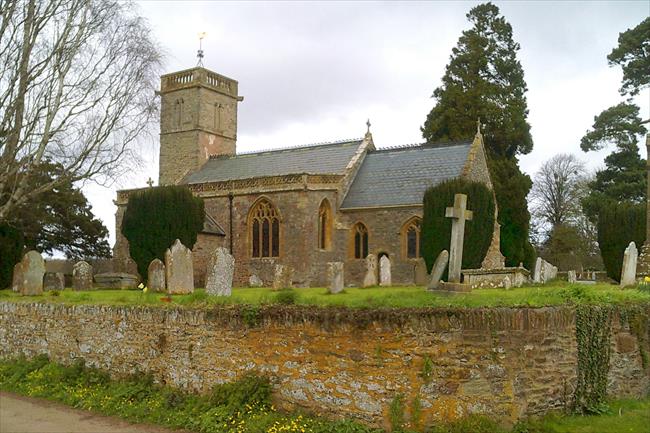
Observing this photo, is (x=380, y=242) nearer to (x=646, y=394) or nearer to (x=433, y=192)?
(x=433, y=192)

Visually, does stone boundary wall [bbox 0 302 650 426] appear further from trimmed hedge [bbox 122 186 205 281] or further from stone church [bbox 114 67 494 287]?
stone church [bbox 114 67 494 287]

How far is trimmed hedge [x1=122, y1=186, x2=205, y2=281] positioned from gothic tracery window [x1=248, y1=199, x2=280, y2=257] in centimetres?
269

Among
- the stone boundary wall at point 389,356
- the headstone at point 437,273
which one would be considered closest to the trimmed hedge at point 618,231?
the stone boundary wall at point 389,356

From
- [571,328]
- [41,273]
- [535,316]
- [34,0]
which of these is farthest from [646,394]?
[34,0]

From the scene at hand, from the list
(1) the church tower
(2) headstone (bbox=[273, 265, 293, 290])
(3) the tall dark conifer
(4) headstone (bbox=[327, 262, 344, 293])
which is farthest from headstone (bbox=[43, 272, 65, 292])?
(3) the tall dark conifer

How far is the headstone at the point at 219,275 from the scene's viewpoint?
11.9m

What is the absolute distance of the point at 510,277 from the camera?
620 inches

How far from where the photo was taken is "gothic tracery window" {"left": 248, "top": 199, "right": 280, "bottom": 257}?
84.6ft

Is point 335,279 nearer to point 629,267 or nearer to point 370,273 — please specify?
point 370,273

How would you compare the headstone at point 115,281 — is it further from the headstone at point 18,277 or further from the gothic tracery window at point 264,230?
the headstone at point 18,277

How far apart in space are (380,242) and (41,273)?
42.7 ft

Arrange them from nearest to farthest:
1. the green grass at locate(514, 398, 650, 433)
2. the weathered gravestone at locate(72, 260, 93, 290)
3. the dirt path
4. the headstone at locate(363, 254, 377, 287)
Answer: the green grass at locate(514, 398, 650, 433)
the dirt path
the weathered gravestone at locate(72, 260, 93, 290)
the headstone at locate(363, 254, 377, 287)

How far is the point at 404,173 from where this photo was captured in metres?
26.0

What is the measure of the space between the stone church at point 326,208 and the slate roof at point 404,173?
0.14 ft
